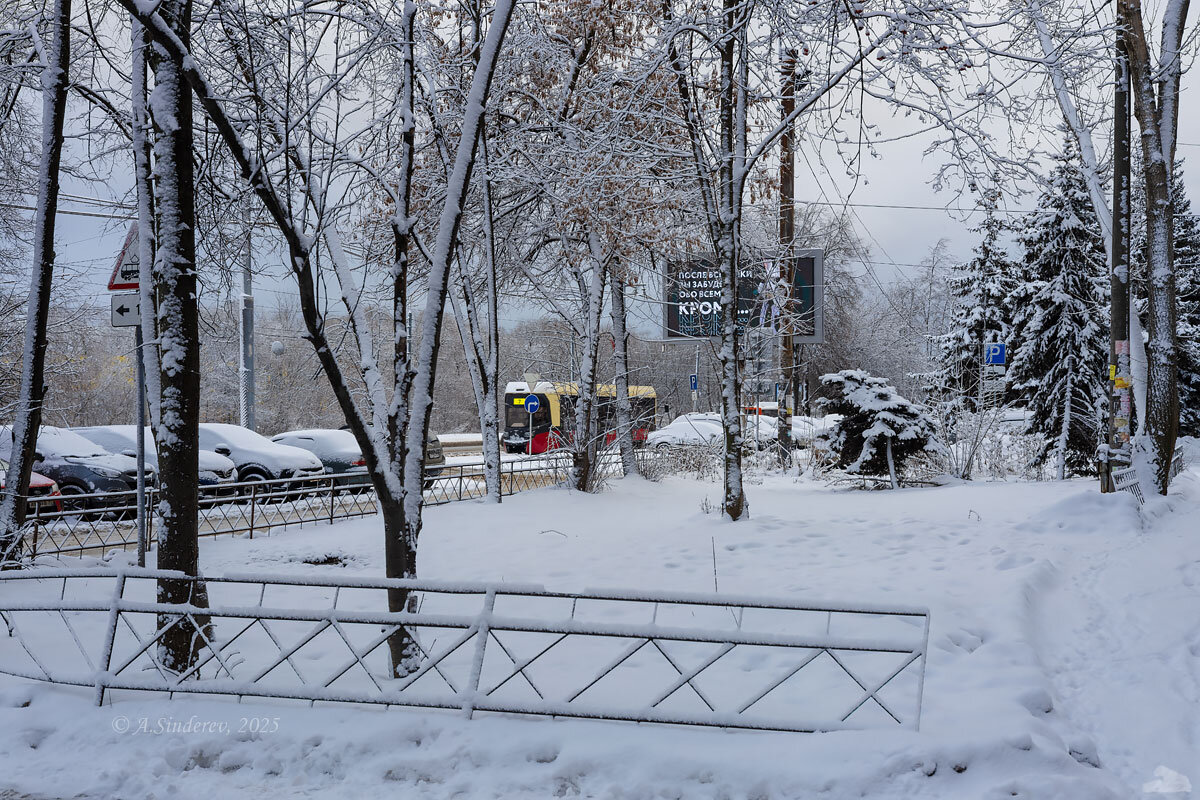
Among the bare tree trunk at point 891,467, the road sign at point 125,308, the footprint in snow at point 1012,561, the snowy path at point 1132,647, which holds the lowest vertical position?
the snowy path at point 1132,647

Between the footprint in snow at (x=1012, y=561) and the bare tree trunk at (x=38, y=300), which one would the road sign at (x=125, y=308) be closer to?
the bare tree trunk at (x=38, y=300)

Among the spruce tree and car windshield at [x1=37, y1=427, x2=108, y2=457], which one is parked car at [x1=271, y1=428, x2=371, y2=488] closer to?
car windshield at [x1=37, y1=427, x2=108, y2=457]

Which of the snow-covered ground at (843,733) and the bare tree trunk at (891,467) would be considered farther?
the bare tree trunk at (891,467)

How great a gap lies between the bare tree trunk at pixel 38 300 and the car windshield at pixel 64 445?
5.76 metres

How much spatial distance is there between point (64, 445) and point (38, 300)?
21.8 ft

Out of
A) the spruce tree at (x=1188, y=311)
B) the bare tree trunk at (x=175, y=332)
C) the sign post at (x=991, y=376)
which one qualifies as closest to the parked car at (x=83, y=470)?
the bare tree trunk at (x=175, y=332)

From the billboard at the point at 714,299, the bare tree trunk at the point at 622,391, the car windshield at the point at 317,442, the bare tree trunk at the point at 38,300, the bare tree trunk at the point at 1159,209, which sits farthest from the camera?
the car windshield at the point at 317,442

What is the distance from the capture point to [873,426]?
14203 mm

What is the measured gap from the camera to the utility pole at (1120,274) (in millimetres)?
11109

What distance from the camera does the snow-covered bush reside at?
1416 cm

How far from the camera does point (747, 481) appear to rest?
1675 centimetres

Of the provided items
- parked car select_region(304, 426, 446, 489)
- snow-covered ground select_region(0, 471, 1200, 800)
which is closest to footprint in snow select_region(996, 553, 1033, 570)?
snow-covered ground select_region(0, 471, 1200, 800)

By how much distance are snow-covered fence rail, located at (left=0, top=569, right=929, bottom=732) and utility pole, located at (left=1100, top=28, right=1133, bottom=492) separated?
7030mm

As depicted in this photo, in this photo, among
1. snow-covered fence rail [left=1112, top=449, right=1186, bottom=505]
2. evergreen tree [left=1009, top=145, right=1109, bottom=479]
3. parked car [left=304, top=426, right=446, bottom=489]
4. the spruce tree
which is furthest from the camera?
the spruce tree
